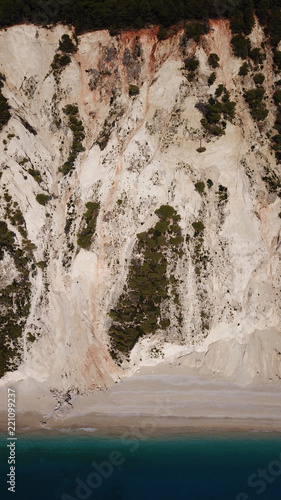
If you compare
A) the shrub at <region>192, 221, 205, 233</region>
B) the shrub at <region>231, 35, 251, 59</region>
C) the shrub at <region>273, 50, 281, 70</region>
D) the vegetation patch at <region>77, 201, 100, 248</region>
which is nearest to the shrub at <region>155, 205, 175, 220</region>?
the shrub at <region>192, 221, 205, 233</region>

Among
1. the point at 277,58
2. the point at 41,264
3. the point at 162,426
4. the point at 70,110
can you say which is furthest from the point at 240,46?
the point at 162,426

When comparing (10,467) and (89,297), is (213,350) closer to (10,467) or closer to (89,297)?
(89,297)

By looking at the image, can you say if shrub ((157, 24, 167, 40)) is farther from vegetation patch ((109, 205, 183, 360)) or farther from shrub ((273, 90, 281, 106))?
vegetation patch ((109, 205, 183, 360))

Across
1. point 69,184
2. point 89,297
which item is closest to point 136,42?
point 69,184

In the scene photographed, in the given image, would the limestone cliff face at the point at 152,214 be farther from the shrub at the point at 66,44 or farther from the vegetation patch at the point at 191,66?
the shrub at the point at 66,44

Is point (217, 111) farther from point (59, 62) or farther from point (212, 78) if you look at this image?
point (59, 62)

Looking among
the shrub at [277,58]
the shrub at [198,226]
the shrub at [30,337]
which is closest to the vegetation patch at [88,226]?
the shrub at [198,226]

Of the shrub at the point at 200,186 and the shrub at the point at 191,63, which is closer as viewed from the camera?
the shrub at the point at 200,186
